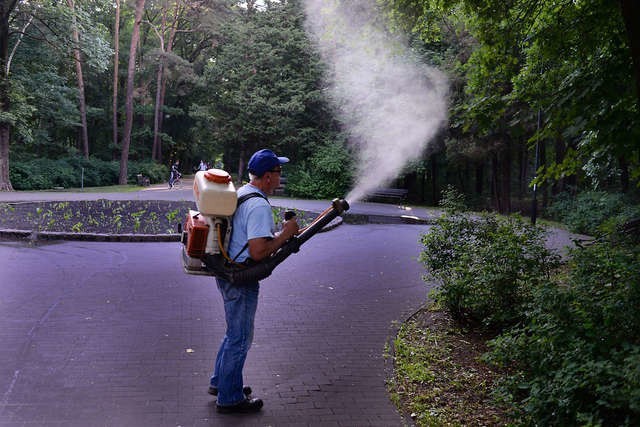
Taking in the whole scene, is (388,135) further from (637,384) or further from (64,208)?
(637,384)

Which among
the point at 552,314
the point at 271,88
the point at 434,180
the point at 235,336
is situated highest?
the point at 271,88

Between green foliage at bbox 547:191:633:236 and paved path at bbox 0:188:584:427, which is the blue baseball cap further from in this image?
green foliage at bbox 547:191:633:236

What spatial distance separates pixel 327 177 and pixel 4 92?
55.5 ft

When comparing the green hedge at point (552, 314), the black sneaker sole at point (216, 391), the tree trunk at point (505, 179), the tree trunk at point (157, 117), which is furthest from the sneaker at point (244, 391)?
the tree trunk at point (157, 117)

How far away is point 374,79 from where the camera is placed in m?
28.1

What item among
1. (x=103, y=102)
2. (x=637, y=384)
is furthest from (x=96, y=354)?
(x=103, y=102)

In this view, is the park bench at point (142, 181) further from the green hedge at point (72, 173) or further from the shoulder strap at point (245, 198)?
the shoulder strap at point (245, 198)

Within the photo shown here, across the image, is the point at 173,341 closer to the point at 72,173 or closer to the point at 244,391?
the point at 244,391

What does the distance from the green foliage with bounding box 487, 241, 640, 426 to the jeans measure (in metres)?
1.89

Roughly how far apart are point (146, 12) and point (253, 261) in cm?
5011

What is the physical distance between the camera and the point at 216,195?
160 inches

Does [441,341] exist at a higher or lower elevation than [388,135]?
lower

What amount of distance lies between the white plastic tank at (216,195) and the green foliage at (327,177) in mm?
27014

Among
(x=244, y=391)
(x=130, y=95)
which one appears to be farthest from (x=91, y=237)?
(x=130, y=95)
